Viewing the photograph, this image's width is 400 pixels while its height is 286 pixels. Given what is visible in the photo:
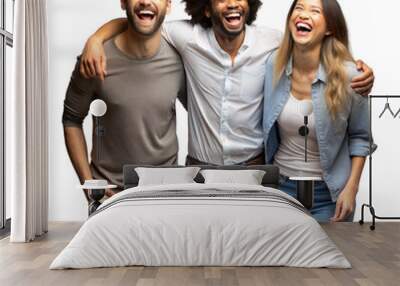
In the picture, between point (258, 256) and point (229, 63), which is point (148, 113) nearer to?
point (229, 63)

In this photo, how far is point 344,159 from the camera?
7.42m

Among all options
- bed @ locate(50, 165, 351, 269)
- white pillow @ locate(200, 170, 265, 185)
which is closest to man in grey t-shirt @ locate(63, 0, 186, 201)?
white pillow @ locate(200, 170, 265, 185)

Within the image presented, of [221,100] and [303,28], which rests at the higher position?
[303,28]

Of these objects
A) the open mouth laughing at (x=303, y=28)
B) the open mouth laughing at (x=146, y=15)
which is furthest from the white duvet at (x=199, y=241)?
the open mouth laughing at (x=146, y=15)

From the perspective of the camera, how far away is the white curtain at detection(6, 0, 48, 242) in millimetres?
6242

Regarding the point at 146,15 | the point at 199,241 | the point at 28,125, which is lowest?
the point at 199,241

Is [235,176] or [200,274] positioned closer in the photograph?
[200,274]

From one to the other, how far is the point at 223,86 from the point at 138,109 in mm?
916

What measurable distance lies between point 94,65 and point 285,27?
2.07 metres

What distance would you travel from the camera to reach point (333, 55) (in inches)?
291

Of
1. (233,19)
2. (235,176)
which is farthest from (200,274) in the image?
(233,19)

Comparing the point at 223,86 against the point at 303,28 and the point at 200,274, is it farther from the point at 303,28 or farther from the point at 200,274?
the point at 200,274

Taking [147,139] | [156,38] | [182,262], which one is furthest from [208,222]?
[156,38]

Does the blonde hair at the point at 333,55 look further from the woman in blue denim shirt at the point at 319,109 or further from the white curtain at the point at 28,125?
the white curtain at the point at 28,125
